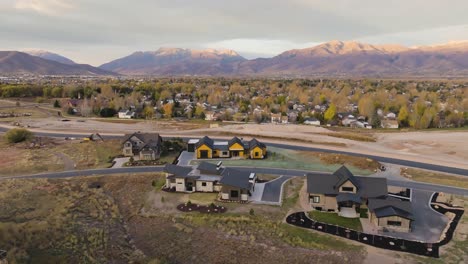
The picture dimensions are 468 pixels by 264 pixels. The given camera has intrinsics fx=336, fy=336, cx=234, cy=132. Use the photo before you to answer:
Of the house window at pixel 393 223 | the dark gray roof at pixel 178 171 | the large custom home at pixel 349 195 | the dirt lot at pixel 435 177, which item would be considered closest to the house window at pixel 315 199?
the large custom home at pixel 349 195

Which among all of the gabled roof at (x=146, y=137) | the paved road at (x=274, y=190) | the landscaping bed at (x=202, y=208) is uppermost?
the gabled roof at (x=146, y=137)

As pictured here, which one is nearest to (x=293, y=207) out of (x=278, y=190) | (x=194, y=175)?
(x=278, y=190)

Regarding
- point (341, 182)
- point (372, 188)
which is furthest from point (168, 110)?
point (372, 188)

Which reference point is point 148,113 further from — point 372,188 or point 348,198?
point 372,188

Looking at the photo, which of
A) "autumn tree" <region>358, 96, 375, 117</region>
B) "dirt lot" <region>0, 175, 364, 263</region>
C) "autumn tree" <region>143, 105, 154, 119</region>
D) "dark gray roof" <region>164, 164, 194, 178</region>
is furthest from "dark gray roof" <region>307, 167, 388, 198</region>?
"autumn tree" <region>143, 105, 154, 119</region>

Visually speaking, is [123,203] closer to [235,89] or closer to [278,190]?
[278,190]

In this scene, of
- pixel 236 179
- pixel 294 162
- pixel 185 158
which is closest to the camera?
pixel 236 179

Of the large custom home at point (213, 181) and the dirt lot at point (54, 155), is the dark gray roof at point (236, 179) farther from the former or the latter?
the dirt lot at point (54, 155)

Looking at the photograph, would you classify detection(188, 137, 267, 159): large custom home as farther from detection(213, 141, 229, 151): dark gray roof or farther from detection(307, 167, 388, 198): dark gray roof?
detection(307, 167, 388, 198): dark gray roof
